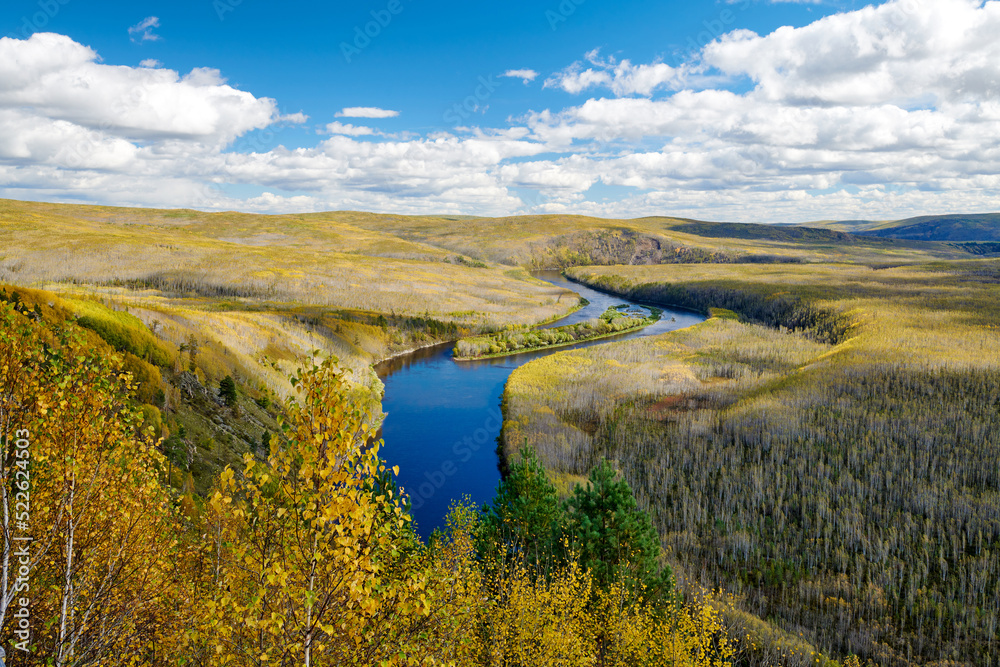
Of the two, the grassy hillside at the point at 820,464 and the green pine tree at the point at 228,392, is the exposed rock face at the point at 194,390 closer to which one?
the green pine tree at the point at 228,392

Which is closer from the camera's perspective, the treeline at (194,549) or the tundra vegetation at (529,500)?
the treeline at (194,549)

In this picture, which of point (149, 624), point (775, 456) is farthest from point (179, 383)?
point (775, 456)

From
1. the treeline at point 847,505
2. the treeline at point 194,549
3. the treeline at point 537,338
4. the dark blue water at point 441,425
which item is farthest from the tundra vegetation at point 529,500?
the treeline at point 537,338

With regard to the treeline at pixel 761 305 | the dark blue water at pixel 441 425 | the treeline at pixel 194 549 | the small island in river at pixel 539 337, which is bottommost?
the dark blue water at pixel 441 425

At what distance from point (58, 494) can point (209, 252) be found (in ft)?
600

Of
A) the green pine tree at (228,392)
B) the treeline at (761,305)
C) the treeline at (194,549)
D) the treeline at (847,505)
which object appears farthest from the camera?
the treeline at (761,305)

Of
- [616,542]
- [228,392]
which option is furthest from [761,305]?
[228,392]

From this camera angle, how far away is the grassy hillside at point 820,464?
31562 mm

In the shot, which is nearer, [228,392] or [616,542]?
[616,542]

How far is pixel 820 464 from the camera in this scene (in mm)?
46250

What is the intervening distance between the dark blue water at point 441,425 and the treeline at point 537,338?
337 cm

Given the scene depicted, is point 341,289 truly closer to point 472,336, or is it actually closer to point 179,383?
point 472,336

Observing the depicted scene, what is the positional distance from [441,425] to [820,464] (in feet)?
124

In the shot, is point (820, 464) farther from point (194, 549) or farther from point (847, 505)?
point (194, 549)
